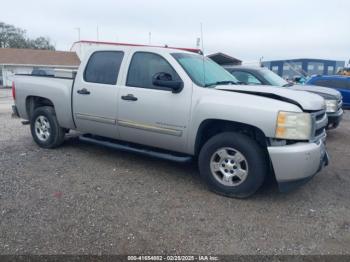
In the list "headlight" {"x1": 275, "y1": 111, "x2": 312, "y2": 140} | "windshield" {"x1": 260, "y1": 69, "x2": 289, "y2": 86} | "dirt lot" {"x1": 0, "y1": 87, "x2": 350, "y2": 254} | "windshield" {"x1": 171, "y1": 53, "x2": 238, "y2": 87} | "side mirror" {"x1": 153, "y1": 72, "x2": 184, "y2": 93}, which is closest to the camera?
"dirt lot" {"x1": 0, "y1": 87, "x2": 350, "y2": 254}

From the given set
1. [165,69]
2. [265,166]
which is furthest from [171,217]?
[165,69]

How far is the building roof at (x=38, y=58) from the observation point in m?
39.6

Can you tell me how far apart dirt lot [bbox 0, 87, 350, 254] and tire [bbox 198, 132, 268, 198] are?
172 millimetres

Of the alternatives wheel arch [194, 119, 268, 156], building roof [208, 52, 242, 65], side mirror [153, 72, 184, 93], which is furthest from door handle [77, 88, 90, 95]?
building roof [208, 52, 242, 65]

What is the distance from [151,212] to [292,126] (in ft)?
6.09

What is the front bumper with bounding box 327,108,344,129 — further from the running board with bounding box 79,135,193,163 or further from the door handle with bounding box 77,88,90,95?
the door handle with bounding box 77,88,90,95

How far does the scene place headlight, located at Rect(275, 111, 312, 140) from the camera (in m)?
3.62

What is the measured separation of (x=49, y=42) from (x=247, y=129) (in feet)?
252

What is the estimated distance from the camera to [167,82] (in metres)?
4.22

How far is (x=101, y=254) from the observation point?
9.29ft

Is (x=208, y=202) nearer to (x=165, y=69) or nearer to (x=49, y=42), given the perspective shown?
(x=165, y=69)

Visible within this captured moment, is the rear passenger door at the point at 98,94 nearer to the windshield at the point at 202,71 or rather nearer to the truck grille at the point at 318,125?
the windshield at the point at 202,71

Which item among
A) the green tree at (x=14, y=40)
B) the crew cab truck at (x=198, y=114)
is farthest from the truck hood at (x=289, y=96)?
the green tree at (x=14, y=40)

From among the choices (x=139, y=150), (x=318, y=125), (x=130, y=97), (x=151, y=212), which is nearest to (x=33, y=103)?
(x=130, y=97)
